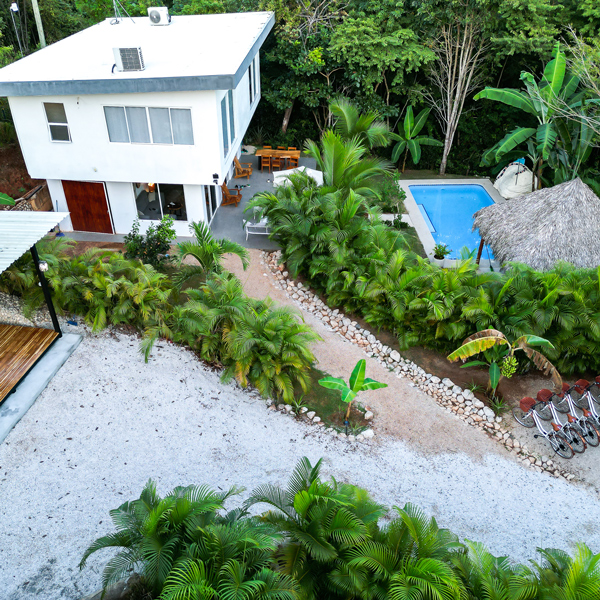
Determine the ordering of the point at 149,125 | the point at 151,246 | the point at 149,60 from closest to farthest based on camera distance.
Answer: the point at 151,246, the point at 149,125, the point at 149,60

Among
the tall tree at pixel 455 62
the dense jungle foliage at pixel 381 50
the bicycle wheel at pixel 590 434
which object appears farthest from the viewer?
the tall tree at pixel 455 62

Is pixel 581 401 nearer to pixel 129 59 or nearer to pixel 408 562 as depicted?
pixel 408 562

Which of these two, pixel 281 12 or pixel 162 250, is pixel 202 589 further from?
pixel 281 12

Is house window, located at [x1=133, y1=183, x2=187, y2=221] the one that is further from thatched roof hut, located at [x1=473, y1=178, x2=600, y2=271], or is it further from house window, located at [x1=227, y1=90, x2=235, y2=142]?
thatched roof hut, located at [x1=473, y1=178, x2=600, y2=271]

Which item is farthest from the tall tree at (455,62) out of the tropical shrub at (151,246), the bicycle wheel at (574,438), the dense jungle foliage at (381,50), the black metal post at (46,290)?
the black metal post at (46,290)

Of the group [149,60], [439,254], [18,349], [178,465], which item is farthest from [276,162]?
[178,465]

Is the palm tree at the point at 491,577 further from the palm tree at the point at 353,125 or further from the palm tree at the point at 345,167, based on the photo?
the palm tree at the point at 353,125
